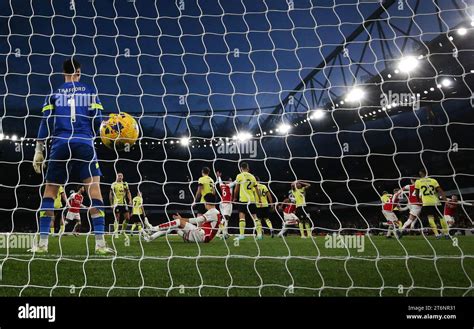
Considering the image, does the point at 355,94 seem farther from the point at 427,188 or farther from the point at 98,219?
the point at 98,219

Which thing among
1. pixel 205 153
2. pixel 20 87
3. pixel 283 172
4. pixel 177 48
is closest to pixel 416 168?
pixel 283 172

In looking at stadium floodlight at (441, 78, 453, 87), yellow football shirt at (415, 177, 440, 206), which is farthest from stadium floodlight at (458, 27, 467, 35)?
stadium floodlight at (441, 78, 453, 87)

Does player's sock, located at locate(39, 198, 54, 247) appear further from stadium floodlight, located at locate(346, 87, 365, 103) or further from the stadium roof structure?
the stadium roof structure

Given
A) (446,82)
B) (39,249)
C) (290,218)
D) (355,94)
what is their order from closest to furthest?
(39,249) < (355,94) < (290,218) < (446,82)

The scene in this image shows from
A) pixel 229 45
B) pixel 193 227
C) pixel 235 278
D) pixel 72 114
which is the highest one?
pixel 229 45

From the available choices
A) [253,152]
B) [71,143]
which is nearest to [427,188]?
[253,152]

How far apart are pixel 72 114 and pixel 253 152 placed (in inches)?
87.3

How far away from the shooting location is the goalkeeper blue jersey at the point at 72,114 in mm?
4762

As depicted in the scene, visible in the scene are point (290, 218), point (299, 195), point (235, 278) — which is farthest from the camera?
point (299, 195)

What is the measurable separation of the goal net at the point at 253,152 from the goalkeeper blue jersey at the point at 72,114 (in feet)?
0.70

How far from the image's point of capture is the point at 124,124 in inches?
187

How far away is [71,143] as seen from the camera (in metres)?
4.75
